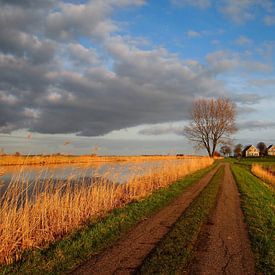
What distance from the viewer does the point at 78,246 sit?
20.1 ft

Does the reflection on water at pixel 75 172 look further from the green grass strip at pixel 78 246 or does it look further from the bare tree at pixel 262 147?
the bare tree at pixel 262 147

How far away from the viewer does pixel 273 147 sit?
14538cm

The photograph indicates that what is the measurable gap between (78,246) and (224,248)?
304 cm

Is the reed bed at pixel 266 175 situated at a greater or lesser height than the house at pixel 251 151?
lesser

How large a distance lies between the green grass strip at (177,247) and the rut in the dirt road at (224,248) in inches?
7.6

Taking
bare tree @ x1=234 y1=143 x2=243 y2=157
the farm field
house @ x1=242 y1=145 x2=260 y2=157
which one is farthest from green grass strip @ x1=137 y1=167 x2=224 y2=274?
house @ x1=242 y1=145 x2=260 y2=157

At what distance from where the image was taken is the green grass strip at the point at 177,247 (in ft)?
16.3

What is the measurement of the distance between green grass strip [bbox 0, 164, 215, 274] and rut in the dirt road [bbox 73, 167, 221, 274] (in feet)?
0.82

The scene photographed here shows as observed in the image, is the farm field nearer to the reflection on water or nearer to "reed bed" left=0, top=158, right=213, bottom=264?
"reed bed" left=0, top=158, right=213, bottom=264

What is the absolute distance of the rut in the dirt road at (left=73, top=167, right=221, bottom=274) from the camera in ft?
16.4

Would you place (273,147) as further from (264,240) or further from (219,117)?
(264,240)

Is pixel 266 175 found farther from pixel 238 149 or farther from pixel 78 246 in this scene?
pixel 238 149

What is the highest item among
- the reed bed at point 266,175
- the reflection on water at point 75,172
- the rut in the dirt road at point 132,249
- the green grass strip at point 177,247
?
the reflection on water at point 75,172

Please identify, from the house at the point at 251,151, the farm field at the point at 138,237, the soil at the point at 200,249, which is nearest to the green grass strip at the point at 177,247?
the farm field at the point at 138,237
